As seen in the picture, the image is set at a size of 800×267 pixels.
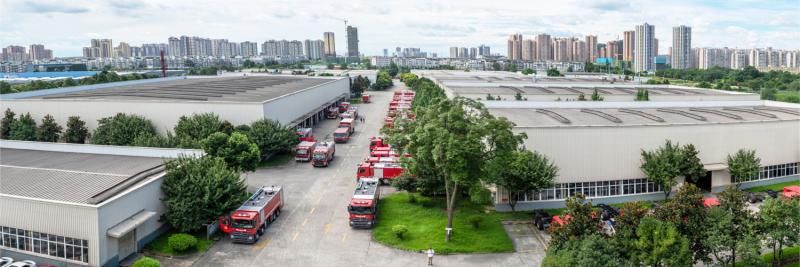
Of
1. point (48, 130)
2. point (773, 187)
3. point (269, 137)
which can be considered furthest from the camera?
point (48, 130)

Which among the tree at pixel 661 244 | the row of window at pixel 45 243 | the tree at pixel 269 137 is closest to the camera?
the tree at pixel 661 244

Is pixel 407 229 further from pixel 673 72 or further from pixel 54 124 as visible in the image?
pixel 673 72

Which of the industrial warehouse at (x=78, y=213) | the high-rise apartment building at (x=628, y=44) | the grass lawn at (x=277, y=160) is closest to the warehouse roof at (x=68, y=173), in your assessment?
the industrial warehouse at (x=78, y=213)

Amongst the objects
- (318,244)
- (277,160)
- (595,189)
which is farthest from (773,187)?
(277,160)

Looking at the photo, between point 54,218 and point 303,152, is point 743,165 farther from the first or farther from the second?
point 54,218

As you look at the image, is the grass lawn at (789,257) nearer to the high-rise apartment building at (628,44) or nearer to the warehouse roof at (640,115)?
the warehouse roof at (640,115)

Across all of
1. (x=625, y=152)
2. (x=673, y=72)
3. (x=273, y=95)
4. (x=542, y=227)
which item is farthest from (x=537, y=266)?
(x=673, y=72)
